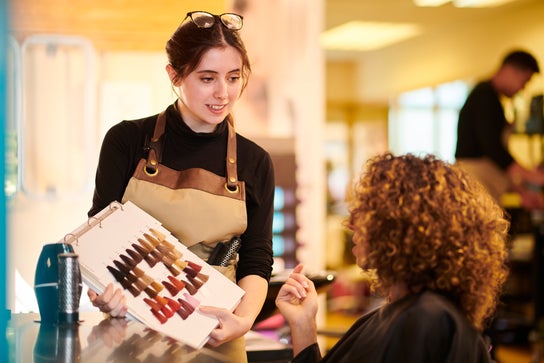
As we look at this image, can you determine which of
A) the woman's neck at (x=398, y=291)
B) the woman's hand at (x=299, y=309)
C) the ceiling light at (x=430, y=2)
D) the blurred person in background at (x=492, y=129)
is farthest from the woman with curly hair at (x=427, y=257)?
the ceiling light at (x=430, y=2)

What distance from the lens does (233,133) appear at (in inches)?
76.7

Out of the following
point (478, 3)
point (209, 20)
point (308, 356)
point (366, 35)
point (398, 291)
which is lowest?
point (308, 356)

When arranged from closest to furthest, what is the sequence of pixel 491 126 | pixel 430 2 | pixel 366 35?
pixel 491 126 → pixel 430 2 → pixel 366 35

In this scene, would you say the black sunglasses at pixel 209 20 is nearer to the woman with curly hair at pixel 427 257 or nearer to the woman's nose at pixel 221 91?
the woman's nose at pixel 221 91

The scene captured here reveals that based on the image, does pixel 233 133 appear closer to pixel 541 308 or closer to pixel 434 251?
pixel 434 251

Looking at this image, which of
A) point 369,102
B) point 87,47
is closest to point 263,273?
point 87,47

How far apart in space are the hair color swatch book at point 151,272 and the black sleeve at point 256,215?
10.0 inches

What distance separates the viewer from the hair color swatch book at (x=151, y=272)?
61.4 inches

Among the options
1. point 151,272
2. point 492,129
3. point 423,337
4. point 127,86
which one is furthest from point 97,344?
point 492,129

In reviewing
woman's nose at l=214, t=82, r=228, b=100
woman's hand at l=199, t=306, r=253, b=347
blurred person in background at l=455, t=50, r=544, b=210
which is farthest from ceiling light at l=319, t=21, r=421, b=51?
woman's hand at l=199, t=306, r=253, b=347

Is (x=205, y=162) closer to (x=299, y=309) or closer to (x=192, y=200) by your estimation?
(x=192, y=200)

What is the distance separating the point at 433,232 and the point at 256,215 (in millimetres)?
654

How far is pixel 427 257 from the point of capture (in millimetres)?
1359

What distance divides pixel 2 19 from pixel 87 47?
2858 mm
